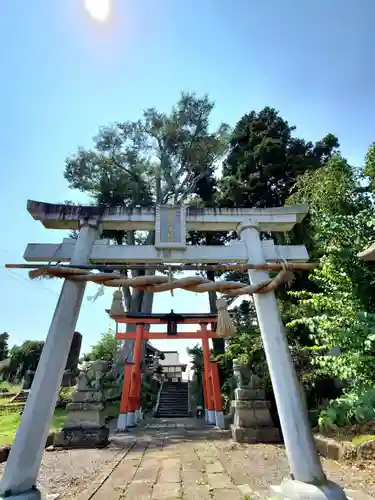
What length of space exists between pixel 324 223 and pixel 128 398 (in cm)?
924

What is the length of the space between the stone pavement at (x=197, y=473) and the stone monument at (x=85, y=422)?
75 cm

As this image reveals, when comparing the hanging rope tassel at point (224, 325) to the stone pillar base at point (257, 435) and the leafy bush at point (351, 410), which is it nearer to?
the leafy bush at point (351, 410)

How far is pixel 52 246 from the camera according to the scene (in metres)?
4.07

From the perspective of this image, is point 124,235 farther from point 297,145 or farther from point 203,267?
→ point 203,267

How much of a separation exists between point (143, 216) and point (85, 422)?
6.56 metres

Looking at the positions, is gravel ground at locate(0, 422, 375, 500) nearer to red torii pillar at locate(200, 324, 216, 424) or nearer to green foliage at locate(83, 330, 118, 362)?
red torii pillar at locate(200, 324, 216, 424)

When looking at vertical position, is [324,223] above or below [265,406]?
above

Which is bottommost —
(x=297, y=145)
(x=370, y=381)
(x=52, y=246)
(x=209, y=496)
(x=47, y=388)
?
(x=209, y=496)

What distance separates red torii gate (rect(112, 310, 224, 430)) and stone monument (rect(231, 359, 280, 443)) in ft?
10.0

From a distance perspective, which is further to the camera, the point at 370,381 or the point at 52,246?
the point at 370,381

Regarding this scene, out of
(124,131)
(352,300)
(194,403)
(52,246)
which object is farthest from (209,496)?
(124,131)

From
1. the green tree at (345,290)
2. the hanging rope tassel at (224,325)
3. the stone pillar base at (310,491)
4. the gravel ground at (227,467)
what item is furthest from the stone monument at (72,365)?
the stone pillar base at (310,491)

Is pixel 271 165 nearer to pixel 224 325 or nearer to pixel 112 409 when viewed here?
pixel 224 325

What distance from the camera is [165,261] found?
157 inches
